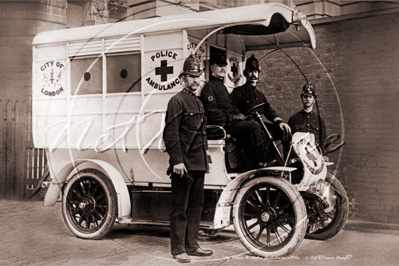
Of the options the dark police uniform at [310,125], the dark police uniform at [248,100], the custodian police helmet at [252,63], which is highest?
the custodian police helmet at [252,63]

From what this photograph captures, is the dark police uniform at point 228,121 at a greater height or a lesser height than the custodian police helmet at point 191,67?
lesser

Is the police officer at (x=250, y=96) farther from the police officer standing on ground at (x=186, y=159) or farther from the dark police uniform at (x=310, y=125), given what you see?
the police officer standing on ground at (x=186, y=159)

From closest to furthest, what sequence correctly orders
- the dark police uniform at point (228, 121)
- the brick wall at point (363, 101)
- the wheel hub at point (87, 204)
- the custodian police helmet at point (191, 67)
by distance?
the custodian police helmet at point (191, 67), the dark police uniform at point (228, 121), the wheel hub at point (87, 204), the brick wall at point (363, 101)

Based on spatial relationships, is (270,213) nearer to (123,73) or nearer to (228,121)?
(228,121)

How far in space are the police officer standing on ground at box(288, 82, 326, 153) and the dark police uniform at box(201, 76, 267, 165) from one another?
118 cm

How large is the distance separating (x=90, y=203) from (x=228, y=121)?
2.16 metres

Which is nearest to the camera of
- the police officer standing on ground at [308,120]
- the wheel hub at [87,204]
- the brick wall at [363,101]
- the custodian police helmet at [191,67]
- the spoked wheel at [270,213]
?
the spoked wheel at [270,213]

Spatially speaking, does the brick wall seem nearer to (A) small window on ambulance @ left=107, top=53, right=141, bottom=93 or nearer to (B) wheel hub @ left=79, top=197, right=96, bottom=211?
(A) small window on ambulance @ left=107, top=53, right=141, bottom=93

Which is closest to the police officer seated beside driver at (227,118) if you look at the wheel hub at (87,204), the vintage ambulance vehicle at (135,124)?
the vintage ambulance vehicle at (135,124)

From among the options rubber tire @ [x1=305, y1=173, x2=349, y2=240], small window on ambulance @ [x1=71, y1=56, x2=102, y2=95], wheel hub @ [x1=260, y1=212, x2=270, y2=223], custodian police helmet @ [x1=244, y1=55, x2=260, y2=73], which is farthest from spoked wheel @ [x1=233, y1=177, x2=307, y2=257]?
small window on ambulance @ [x1=71, y1=56, x2=102, y2=95]

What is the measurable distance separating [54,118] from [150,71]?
1.63 metres

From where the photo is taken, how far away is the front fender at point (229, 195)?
5184mm

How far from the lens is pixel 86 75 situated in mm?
6230

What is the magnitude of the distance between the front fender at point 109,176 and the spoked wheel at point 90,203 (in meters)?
0.08
